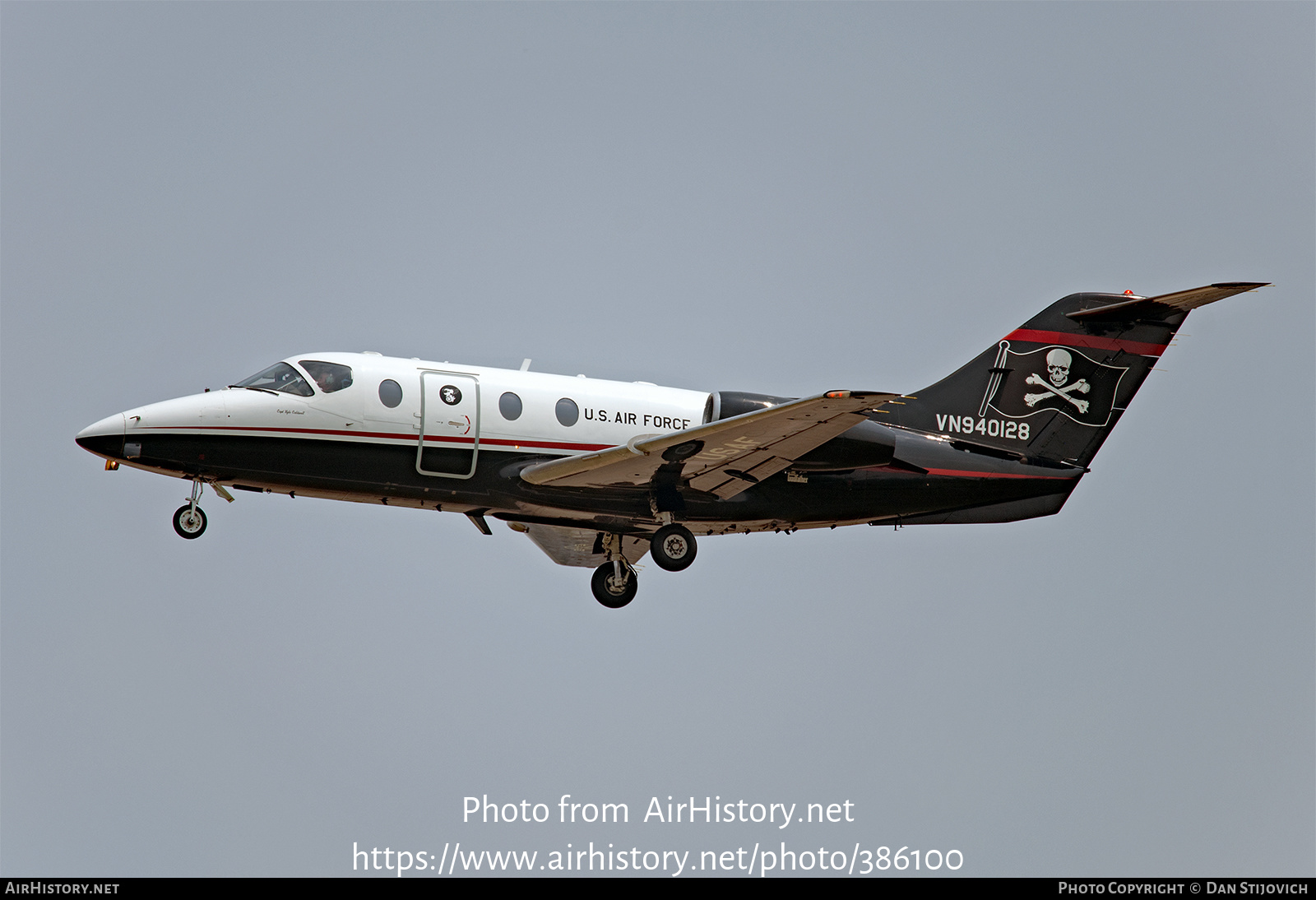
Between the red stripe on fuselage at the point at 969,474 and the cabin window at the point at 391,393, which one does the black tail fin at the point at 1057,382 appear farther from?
the cabin window at the point at 391,393

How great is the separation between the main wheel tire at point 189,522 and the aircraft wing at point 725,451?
4953 mm

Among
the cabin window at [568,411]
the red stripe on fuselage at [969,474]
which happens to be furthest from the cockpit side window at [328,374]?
the red stripe on fuselage at [969,474]

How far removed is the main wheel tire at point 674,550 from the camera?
22.0 metres

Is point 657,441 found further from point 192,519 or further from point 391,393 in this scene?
point 192,519

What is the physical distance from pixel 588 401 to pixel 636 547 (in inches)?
157

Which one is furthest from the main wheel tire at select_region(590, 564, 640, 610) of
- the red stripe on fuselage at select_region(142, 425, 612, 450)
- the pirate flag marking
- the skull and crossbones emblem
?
the skull and crossbones emblem

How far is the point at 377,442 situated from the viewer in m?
20.9

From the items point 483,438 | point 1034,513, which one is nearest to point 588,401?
point 483,438

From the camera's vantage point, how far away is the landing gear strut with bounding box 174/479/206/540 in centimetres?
2080

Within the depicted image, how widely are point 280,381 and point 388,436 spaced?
1885 millimetres

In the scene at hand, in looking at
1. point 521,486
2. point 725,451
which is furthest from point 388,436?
point 725,451

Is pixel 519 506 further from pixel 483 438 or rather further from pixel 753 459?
pixel 753 459

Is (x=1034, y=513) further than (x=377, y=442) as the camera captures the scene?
Yes
